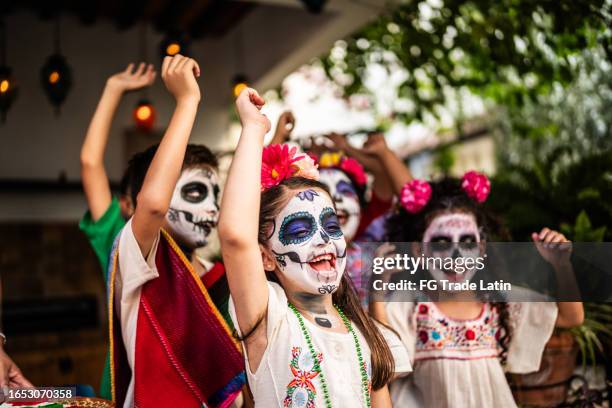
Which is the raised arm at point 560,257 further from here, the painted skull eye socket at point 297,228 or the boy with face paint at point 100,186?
the boy with face paint at point 100,186

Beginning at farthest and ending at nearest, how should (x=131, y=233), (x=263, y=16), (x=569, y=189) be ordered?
(x=263, y=16)
(x=569, y=189)
(x=131, y=233)

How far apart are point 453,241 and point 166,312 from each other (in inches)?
41.5

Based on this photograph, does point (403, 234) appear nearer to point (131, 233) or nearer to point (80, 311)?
point (131, 233)

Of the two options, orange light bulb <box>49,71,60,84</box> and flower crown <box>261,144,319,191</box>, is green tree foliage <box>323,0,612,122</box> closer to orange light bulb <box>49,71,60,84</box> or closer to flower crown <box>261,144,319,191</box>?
flower crown <box>261,144,319,191</box>

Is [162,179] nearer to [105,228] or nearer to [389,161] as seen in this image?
[105,228]

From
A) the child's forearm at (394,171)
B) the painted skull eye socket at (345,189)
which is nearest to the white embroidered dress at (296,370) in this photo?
the painted skull eye socket at (345,189)

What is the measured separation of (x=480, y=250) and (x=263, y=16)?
4.20 m

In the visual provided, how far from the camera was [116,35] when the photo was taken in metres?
6.02

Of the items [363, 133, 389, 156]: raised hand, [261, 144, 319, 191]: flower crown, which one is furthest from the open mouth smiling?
[363, 133, 389, 156]: raised hand

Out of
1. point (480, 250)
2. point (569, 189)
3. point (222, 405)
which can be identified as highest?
point (569, 189)

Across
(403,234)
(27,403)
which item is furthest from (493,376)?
(27,403)

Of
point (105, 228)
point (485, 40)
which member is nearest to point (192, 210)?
point (105, 228)

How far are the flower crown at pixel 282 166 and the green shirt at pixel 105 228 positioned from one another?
73 centimetres

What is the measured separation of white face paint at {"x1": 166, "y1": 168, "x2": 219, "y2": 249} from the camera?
230cm
